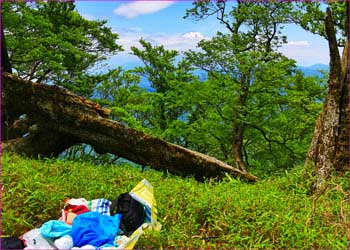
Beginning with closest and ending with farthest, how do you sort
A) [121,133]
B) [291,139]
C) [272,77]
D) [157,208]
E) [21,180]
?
1. [157,208]
2. [21,180]
3. [121,133]
4. [272,77]
5. [291,139]

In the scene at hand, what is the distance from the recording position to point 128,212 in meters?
5.17

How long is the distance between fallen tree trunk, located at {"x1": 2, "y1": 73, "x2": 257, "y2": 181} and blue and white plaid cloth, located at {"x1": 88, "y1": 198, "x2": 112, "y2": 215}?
3.38m

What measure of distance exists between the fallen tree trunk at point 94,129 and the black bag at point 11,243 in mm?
4219

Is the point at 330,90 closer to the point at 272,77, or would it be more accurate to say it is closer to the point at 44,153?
the point at 44,153

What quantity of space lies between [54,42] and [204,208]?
399 inches

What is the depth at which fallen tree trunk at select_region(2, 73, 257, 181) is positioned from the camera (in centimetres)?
862

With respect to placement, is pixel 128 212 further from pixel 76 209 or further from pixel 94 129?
pixel 94 129

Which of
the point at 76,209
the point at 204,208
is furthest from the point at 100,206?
the point at 204,208

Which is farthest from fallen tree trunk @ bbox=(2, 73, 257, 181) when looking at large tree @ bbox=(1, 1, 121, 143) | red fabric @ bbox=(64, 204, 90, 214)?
red fabric @ bbox=(64, 204, 90, 214)

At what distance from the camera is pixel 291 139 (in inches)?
672

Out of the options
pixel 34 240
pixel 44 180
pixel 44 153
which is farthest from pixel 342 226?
pixel 44 153

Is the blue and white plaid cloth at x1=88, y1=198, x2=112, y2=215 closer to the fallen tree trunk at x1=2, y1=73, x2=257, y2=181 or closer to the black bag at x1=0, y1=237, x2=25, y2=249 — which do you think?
the black bag at x1=0, y1=237, x2=25, y2=249

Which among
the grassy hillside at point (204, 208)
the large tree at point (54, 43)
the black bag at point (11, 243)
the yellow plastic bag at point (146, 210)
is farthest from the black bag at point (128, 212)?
the large tree at point (54, 43)

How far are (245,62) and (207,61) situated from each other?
2378mm
